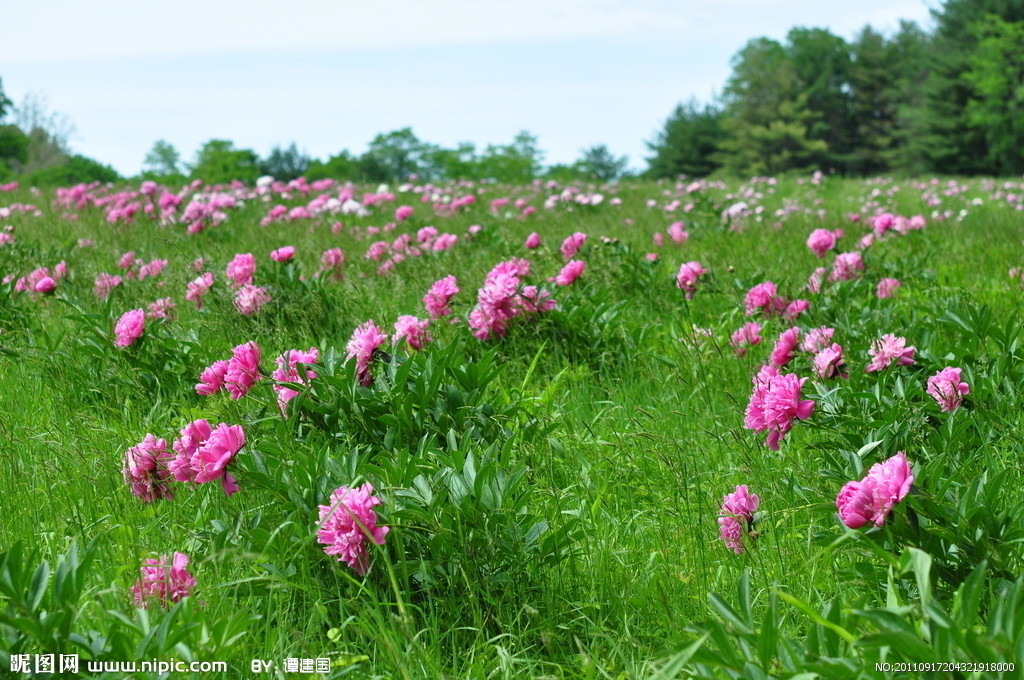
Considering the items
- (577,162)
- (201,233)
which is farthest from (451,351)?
(577,162)

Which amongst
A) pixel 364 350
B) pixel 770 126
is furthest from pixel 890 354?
pixel 770 126

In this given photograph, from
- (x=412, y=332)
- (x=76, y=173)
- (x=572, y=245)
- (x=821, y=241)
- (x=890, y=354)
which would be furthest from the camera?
(x=76, y=173)

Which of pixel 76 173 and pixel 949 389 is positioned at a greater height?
pixel 949 389

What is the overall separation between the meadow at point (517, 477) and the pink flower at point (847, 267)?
0.08 ft

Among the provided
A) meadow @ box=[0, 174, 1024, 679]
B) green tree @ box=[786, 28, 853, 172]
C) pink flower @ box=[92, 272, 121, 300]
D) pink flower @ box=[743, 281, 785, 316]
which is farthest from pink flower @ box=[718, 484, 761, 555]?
green tree @ box=[786, 28, 853, 172]

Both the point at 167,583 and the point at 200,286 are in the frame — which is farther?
the point at 200,286

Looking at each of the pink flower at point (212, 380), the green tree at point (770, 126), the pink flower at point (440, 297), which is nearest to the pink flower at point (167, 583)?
the pink flower at point (212, 380)

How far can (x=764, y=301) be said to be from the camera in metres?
3.77

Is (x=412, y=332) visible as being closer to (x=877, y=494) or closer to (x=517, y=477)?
(x=517, y=477)

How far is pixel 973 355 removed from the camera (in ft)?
9.43

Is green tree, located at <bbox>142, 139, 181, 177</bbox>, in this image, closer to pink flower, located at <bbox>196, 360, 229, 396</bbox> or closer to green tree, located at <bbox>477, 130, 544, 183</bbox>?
green tree, located at <bbox>477, 130, 544, 183</bbox>

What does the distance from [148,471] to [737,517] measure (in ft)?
5.17

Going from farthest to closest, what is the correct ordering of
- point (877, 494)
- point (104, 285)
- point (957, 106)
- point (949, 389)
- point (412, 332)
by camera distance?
1. point (957, 106)
2. point (104, 285)
3. point (412, 332)
4. point (949, 389)
5. point (877, 494)

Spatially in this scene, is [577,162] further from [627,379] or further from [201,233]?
[627,379]
